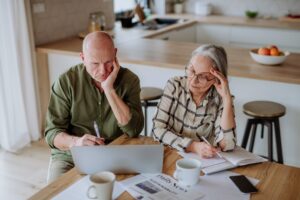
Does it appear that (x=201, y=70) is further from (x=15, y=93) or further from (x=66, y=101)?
(x=15, y=93)

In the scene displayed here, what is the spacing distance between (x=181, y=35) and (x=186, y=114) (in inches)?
118

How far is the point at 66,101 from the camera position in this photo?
70.9 inches

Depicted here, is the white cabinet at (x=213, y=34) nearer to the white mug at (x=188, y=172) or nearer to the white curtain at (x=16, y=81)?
the white curtain at (x=16, y=81)

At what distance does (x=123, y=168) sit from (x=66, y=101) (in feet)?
1.84

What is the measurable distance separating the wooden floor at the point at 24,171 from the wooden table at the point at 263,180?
4.65 feet

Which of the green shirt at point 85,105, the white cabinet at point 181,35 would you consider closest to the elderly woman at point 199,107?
the green shirt at point 85,105

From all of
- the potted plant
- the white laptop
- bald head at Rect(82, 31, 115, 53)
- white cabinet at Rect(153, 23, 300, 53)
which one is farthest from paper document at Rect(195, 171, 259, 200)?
the potted plant

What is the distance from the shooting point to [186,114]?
1784 millimetres

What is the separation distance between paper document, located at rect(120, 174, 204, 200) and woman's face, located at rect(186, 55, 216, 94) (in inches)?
19.4

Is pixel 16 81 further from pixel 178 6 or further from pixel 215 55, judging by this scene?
Answer: pixel 178 6

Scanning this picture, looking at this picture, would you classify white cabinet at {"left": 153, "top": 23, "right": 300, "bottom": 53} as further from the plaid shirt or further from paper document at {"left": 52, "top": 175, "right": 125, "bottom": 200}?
paper document at {"left": 52, "top": 175, "right": 125, "bottom": 200}

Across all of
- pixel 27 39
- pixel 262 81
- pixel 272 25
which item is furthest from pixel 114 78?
pixel 272 25

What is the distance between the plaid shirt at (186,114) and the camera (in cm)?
176

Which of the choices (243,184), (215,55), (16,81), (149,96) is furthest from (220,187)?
(16,81)
